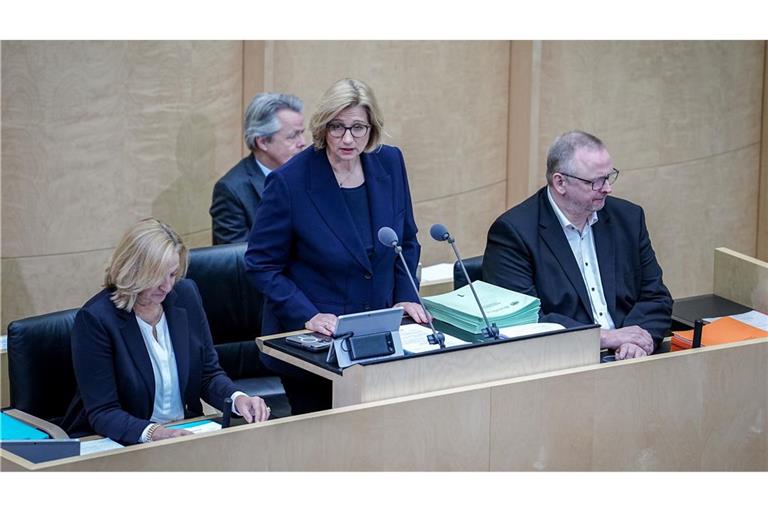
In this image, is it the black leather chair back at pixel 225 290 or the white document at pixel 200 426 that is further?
the black leather chair back at pixel 225 290

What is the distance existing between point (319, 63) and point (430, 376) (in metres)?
3.07

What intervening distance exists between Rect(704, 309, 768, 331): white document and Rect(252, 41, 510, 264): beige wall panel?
98.4 inches

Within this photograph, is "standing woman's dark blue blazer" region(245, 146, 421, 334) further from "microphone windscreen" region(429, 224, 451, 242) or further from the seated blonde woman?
"microphone windscreen" region(429, 224, 451, 242)

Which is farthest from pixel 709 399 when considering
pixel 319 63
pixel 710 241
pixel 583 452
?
pixel 710 241

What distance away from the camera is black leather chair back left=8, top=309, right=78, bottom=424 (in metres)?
3.87

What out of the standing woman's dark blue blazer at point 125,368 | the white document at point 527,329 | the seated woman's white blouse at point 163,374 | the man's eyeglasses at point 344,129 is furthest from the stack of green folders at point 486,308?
the seated woman's white blouse at point 163,374

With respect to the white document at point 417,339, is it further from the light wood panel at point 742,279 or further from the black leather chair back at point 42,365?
the light wood panel at point 742,279

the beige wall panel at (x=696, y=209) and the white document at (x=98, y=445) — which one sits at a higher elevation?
the beige wall panel at (x=696, y=209)

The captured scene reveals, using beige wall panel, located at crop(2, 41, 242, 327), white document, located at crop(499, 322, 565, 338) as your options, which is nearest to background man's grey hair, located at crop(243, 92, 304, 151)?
beige wall panel, located at crop(2, 41, 242, 327)

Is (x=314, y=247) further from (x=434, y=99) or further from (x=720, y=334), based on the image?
(x=434, y=99)

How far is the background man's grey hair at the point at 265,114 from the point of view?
213 inches

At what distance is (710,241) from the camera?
7355 millimetres

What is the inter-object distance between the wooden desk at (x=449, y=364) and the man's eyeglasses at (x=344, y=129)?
626 mm

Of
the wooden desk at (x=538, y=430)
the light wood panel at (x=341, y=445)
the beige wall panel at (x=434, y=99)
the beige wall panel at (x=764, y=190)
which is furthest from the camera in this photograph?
the beige wall panel at (x=764, y=190)
